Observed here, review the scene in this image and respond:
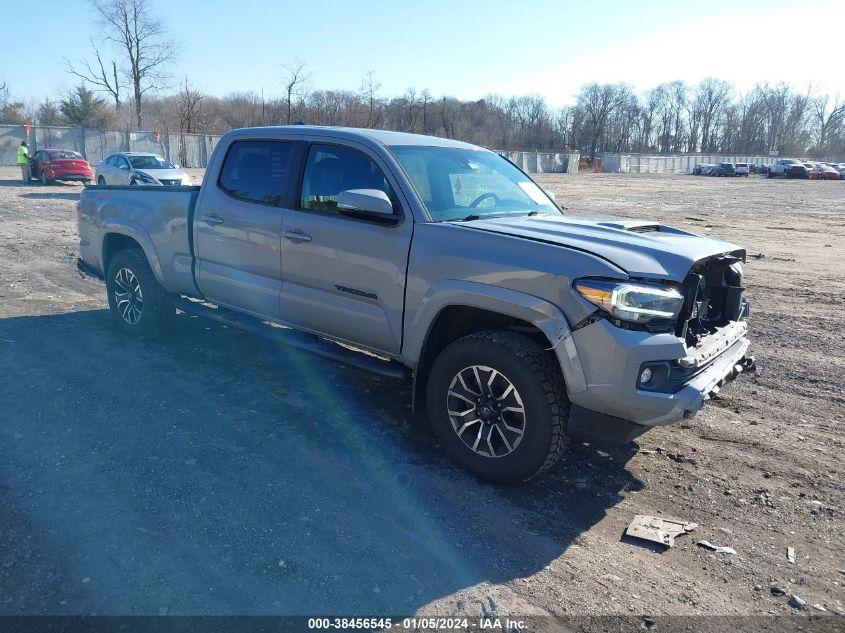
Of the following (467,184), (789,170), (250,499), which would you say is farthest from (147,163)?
(789,170)

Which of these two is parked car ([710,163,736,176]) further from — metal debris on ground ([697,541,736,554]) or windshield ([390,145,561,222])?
metal debris on ground ([697,541,736,554])

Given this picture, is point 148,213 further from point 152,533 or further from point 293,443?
point 152,533

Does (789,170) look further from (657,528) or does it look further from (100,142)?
(657,528)

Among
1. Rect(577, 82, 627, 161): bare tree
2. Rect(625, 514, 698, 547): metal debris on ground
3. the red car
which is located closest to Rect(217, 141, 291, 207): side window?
Rect(625, 514, 698, 547): metal debris on ground

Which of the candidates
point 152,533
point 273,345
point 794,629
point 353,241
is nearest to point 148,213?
point 273,345

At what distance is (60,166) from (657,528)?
→ 93.0 ft

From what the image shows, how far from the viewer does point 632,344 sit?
3.35 m

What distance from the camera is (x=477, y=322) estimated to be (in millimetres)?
4234

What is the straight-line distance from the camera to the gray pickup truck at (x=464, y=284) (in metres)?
3.48

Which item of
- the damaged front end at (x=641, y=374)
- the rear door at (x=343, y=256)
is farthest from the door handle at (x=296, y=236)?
the damaged front end at (x=641, y=374)

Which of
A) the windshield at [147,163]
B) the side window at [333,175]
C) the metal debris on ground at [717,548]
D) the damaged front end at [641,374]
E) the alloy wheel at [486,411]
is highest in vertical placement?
the windshield at [147,163]

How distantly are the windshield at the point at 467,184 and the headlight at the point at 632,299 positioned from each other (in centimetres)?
126

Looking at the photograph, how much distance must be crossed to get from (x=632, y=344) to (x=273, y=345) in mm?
3903

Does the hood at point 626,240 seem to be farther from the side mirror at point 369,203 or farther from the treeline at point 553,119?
the treeline at point 553,119
